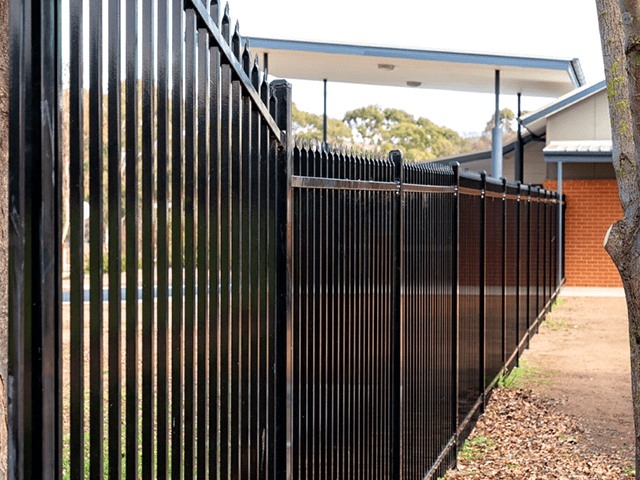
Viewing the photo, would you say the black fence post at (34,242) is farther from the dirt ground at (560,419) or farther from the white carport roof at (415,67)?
the white carport roof at (415,67)

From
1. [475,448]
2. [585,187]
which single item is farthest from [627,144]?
[585,187]

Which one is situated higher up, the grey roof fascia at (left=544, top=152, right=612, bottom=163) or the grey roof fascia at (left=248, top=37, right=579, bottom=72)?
the grey roof fascia at (left=248, top=37, right=579, bottom=72)

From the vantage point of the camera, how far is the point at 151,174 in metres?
2.13

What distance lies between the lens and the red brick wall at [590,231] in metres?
21.0

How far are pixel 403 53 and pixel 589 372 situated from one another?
37.6 ft

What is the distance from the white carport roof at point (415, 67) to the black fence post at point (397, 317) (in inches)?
603

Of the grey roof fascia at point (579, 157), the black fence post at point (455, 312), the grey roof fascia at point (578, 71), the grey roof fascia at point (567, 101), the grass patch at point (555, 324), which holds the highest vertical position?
the grey roof fascia at point (578, 71)

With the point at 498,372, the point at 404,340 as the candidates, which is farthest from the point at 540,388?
the point at 404,340

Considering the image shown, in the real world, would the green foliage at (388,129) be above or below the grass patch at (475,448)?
above

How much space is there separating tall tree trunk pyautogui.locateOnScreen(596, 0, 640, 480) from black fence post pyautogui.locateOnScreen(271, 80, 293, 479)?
187 centimetres

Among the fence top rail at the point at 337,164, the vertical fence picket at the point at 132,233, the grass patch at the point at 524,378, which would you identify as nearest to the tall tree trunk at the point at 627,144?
the fence top rail at the point at 337,164

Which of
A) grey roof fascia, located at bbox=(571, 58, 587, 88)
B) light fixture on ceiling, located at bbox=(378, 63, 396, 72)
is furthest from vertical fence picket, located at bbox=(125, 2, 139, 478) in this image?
grey roof fascia, located at bbox=(571, 58, 587, 88)

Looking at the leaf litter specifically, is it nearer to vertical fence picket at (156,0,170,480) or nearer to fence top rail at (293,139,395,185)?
fence top rail at (293,139,395,185)

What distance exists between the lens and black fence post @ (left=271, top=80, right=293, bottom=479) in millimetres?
3125
